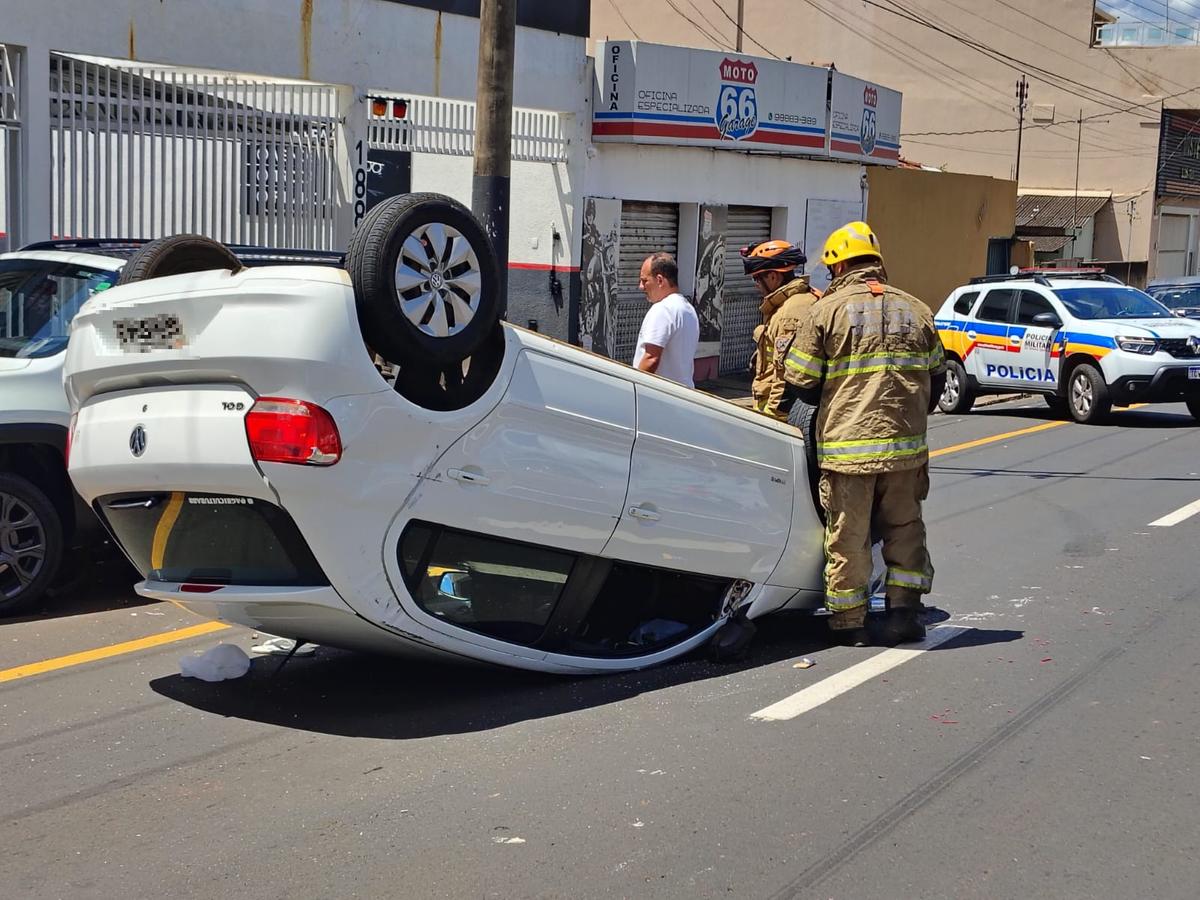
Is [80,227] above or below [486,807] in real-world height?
above

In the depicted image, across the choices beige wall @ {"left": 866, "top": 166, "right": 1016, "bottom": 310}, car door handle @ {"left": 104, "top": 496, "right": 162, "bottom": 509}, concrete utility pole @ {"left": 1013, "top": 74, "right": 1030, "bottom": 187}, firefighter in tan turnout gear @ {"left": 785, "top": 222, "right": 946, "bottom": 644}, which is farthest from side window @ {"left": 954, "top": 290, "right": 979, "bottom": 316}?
concrete utility pole @ {"left": 1013, "top": 74, "right": 1030, "bottom": 187}

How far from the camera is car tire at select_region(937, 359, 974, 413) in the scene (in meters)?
18.2

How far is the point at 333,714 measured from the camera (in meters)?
5.57

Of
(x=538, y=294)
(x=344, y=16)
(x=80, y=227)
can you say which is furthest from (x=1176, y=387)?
(x=80, y=227)

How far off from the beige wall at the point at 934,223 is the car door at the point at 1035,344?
7.65 m

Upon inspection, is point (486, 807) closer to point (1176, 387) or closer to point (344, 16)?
point (344, 16)

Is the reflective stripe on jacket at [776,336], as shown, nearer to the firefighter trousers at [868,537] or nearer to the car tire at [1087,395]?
the firefighter trousers at [868,537]

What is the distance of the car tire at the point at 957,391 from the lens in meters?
18.2

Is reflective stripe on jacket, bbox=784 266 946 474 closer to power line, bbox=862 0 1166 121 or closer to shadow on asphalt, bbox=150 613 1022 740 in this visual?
shadow on asphalt, bbox=150 613 1022 740

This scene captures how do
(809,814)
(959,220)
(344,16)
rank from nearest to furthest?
1. (809,814)
2. (344,16)
3. (959,220)

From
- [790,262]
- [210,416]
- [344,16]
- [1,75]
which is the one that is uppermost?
[344,16]

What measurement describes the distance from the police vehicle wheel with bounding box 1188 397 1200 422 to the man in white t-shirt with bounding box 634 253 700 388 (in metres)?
10.1

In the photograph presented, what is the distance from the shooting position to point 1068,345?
1692cm

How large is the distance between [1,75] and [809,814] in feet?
33.4
